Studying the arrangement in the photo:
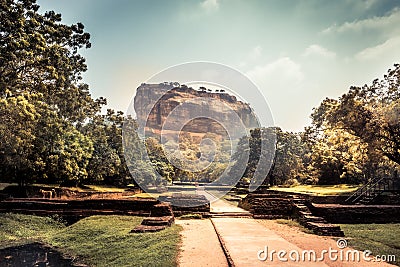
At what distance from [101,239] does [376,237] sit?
8.40 m

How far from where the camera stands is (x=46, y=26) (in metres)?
15.4

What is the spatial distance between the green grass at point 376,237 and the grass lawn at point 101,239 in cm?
500

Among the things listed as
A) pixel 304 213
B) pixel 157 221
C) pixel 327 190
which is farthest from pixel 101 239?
pixel 327 190

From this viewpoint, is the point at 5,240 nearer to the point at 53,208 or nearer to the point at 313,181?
the point at 53,208

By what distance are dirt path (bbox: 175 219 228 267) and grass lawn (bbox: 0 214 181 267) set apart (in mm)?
247

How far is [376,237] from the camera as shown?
9.65 m

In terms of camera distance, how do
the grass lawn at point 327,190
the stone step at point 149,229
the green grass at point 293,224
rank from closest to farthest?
1. the stone step at point 149,229
2. the green grass at point 293,224
3. the grass lawn at point 327,190

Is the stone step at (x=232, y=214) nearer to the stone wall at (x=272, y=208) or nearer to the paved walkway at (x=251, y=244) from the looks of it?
the stone wall at (x=272, y=208)

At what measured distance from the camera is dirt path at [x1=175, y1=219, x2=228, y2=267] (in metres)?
6.81

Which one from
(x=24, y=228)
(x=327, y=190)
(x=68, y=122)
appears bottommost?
(x=24, y=228)

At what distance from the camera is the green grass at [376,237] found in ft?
26.9

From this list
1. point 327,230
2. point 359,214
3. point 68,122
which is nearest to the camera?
point 327,230

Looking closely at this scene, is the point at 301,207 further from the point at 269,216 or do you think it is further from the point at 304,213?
the point at 269,216

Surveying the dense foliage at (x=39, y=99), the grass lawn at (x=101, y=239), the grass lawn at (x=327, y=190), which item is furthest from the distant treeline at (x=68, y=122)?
the grass lawn at (x=101, y=239)
